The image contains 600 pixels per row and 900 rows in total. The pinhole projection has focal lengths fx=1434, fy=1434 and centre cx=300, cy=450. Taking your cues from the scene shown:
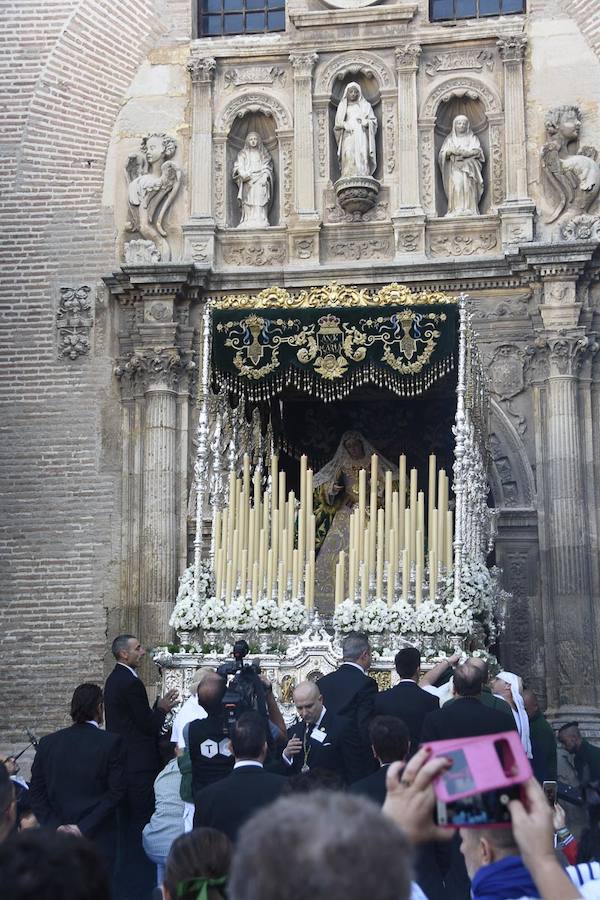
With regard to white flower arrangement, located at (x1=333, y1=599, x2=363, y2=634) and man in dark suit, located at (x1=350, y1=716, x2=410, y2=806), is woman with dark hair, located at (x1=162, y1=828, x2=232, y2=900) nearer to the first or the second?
man in dark suit, located at (x1=350, y1=716, x2=410, y2=806)

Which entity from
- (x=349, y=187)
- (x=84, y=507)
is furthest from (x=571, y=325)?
(x=84, y=507)

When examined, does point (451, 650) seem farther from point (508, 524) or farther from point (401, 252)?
point (401, 252)

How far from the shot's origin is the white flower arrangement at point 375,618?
12648 mm

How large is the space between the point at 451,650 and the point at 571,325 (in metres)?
5.11

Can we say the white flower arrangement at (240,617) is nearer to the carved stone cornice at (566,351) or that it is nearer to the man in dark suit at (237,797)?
the carved stone cornice at (566,351)

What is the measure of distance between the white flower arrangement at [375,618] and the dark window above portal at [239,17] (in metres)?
8.52

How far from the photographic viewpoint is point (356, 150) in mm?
17109

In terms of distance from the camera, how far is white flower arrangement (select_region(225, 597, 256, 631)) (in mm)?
12834

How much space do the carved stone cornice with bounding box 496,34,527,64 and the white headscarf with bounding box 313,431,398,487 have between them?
16.0ft

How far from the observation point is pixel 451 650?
12.6m

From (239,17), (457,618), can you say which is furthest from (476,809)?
(239,17)

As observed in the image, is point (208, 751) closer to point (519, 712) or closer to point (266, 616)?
point (519, 712)

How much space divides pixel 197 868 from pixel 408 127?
14.2 metres

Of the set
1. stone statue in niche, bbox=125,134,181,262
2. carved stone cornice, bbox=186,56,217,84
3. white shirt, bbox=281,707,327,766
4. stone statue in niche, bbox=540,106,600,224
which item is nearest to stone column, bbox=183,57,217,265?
carved stone cornice, bbox=186,56,217,84
